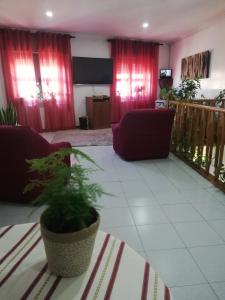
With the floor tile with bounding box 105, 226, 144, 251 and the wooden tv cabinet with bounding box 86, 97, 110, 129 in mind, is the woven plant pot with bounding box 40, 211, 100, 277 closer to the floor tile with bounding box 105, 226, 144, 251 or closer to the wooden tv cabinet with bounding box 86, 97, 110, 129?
the floor tile with bounding box 105, 226, 144, 251

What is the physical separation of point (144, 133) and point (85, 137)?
7.18ft

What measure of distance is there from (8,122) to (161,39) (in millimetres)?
5085

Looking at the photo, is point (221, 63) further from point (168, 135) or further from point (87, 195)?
point (87, 195)

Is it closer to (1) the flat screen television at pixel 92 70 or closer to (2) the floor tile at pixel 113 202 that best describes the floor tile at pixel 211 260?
(2) the floor tile at pixel 113 202

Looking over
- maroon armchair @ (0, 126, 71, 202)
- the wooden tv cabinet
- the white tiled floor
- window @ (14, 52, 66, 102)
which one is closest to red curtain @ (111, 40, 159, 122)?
the wooden tv cabinet

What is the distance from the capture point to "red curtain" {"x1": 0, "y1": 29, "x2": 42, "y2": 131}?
523 centimetres

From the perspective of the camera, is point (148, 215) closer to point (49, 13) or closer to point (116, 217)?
point (116, 217)

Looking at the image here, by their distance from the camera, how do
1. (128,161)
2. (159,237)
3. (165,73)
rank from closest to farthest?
(159,237) → (128,161) → (165,73)

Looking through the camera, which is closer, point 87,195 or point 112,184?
point 87,195

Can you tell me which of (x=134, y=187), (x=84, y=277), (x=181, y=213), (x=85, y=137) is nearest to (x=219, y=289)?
(x=181, y=213)

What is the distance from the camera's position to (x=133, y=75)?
6574 millimetres

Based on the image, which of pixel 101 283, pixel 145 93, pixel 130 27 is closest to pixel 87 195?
pixel 101 283

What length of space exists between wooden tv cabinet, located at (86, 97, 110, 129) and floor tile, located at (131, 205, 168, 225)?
427cm

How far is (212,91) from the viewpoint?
506 cm
